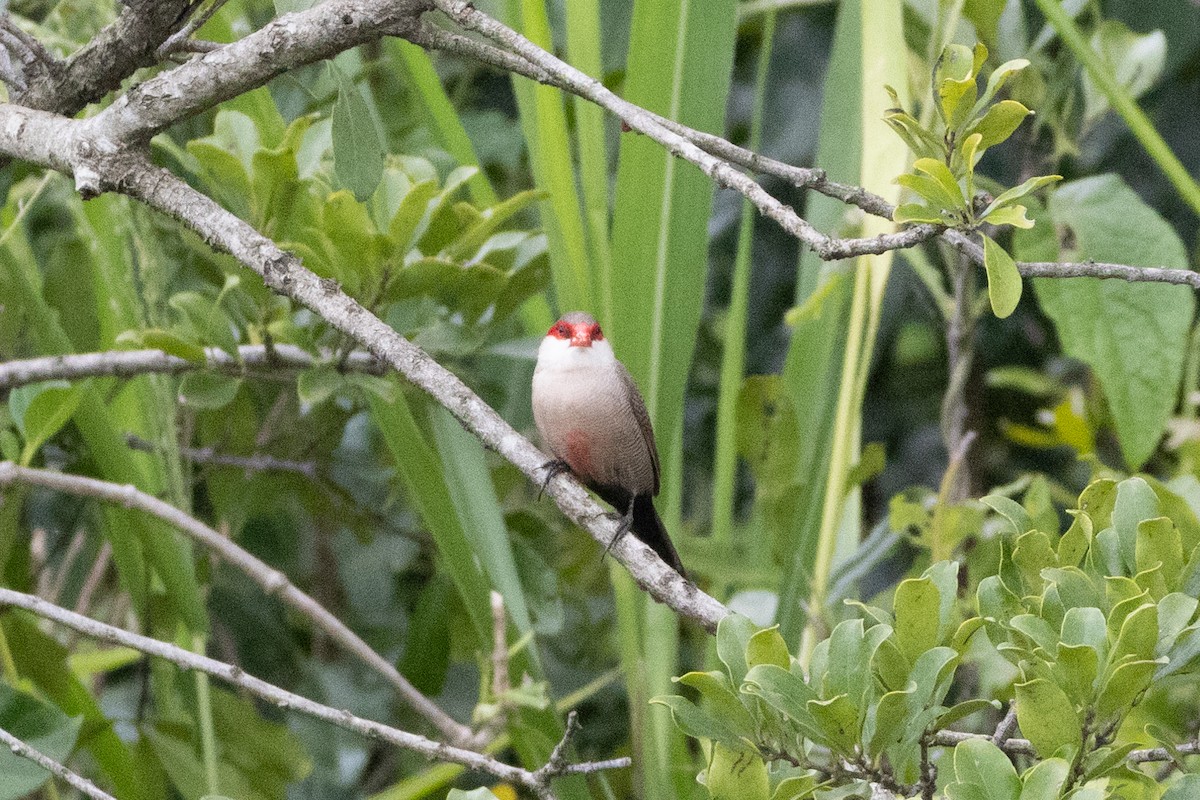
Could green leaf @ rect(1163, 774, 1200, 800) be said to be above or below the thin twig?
below

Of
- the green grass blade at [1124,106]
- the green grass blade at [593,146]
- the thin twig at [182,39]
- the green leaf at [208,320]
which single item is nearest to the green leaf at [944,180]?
the green grass blade at [1124,106]

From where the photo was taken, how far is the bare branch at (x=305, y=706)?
4.43 feet

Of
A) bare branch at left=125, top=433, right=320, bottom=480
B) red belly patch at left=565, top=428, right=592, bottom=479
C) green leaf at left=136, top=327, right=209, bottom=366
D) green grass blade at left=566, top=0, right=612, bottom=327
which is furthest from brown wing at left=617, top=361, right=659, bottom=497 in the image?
green leaf at left=136, top=327, right=209, bottom=366

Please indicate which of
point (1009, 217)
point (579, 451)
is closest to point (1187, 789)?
point (1009, 217)

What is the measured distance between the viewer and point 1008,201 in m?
1.23

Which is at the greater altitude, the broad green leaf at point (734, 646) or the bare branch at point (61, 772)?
the broad green leaf at point (734, 646)

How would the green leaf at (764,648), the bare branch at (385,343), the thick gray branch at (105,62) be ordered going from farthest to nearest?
the thick gray branch at (105,62) → the bare branch at (385,343) → the green leaf at (764,648)

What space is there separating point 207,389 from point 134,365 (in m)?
0.14

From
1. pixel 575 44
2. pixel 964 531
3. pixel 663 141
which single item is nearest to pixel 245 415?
pixel 575 44

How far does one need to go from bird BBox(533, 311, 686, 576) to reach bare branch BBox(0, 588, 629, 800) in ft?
4.51

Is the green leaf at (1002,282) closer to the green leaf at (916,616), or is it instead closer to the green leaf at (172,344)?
the green leaf at (916,616)

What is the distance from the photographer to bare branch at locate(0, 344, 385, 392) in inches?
85.7

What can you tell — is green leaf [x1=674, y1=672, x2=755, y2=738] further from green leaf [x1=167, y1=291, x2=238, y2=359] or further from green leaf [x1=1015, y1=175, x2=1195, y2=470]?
green leaf [x1=1015, y1=175, x2=1195, y2=470]

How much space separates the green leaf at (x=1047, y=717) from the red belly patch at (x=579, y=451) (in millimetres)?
1753
